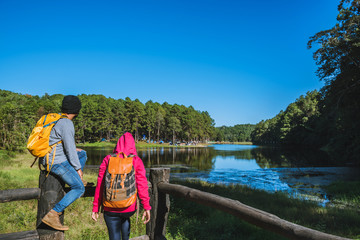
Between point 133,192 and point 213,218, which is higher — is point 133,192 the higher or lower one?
the higher one

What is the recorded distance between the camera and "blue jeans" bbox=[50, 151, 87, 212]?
2.58 metres

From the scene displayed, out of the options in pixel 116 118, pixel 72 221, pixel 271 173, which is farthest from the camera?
pixel 116 118

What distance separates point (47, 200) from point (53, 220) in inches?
8.9

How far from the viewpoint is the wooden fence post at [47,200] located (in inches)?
101

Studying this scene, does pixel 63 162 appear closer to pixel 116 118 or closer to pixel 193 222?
pixel 193 222

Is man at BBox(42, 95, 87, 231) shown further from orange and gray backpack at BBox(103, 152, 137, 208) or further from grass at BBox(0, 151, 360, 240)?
grass at BBox(0, 151, 360, 240)

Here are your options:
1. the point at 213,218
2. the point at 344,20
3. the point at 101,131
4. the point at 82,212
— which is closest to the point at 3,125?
the point at 82,212

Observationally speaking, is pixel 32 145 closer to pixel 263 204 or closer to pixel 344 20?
pixel 263 204

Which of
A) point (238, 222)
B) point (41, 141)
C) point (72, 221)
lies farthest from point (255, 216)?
point (72, 221)

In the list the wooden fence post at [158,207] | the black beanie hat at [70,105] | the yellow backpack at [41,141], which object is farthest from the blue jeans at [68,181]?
the wooden fence post at [158,207]

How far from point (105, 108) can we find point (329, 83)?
67.1 metres

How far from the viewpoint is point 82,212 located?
6.98m

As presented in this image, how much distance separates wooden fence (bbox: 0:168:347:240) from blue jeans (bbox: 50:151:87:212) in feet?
0.30

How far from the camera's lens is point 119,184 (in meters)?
2.55
